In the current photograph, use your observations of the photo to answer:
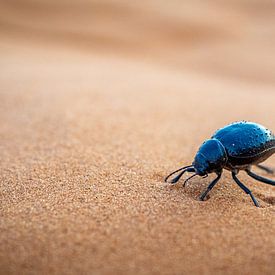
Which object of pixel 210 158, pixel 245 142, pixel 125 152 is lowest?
pixel 125 152

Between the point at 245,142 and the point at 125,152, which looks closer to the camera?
the point at 245,142

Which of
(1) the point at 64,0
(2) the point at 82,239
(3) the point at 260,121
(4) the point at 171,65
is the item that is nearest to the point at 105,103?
(3) the point at 260,121

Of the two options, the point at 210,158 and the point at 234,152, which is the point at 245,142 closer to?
the point at 234,152

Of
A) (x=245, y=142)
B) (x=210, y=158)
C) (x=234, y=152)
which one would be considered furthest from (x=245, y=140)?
(x=210, y=158)

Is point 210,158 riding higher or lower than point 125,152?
higher

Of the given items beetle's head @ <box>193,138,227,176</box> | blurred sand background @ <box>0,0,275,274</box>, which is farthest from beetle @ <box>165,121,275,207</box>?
blurred sand background @ <box>0,0,275,274</box>

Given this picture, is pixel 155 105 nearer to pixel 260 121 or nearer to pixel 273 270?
pixel 260 121

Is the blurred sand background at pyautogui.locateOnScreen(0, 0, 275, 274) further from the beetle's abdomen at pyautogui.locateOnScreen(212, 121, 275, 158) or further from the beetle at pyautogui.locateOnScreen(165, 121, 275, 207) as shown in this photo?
the beetle's abdomen at pyautogui.locateOnScreen(212, 121, 275, 158)

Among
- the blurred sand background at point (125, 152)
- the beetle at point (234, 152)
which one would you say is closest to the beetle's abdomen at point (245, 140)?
the beetle at point (234, 152)
